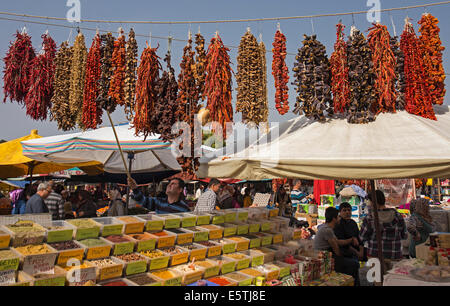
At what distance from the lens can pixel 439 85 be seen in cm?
348

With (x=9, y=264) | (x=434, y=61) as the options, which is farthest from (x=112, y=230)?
(x=434, y=61)

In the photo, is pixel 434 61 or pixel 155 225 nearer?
pixel 155 225

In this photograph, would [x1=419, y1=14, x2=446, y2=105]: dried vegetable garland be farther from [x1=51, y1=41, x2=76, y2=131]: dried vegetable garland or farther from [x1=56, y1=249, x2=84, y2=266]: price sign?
[x1=51, y1=41, x2=76, y2=131]: dried vegetable garland

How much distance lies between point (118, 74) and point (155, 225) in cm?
198

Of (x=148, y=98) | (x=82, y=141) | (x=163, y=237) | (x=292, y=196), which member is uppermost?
(x=148, y=98)

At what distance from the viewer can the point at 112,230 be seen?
2.78m

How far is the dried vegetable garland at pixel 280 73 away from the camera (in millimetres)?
4141

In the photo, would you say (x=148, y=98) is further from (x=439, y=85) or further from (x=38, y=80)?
(x=439, y=85)

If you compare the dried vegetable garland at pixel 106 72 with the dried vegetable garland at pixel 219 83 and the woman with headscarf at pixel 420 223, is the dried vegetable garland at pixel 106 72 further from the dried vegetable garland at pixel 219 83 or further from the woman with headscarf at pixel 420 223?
the woman with headscarf at pixel 420 223

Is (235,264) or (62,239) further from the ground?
(62,239)

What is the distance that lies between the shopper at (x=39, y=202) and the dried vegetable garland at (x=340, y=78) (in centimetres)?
539

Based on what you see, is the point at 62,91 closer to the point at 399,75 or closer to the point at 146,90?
the point at 146,90
